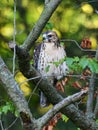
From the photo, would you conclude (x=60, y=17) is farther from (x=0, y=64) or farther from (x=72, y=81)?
(x=0, y=64)

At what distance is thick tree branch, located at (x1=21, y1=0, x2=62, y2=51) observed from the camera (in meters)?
1.93

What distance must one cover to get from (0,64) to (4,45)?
2293 mm

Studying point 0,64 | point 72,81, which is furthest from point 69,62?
point 72,81

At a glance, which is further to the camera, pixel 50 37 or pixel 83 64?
pixel 50 37

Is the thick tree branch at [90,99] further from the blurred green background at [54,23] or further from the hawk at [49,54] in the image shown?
the blurred green background at [54,23]

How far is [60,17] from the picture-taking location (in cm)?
403

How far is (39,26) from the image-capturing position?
1969 millimetres

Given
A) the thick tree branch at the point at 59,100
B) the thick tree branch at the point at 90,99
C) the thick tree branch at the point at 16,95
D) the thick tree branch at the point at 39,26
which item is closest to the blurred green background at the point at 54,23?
the thick tree branch at the point at 90,99

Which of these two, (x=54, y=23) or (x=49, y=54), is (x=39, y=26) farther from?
(x=54, y=23)

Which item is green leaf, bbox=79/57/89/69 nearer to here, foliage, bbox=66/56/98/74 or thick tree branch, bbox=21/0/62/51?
A: foliage, bbox=66/56/98/74

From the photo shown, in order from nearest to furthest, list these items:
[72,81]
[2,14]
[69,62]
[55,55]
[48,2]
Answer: [48,2]
[69,62]
[55,55]
[72,81]
[2,14]

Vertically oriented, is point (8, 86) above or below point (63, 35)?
above

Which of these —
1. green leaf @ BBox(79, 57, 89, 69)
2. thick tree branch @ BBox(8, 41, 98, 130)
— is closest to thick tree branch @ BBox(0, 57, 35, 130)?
Result: thick tree branch @ BBox(8, 41, 98, 130)

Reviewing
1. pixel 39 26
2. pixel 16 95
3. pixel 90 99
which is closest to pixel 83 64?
pixel 39 26
